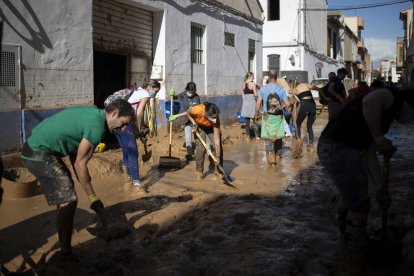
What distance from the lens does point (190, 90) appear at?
8359 millimetres

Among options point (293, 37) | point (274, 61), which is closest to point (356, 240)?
point (293, 37)

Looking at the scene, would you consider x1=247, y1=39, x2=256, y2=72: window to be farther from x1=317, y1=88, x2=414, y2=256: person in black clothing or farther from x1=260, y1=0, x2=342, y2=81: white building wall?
x1=317, y1=88, x2=414, y2=256: person in black clothing

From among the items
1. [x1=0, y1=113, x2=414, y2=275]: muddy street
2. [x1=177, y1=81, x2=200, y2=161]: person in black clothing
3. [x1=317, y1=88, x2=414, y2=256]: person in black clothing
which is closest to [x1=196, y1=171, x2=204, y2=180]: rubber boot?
[x1=0, y1=113, x2=414, y2=275]: muddy street

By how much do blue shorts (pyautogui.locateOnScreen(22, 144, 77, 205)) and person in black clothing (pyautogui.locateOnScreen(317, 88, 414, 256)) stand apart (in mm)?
2254

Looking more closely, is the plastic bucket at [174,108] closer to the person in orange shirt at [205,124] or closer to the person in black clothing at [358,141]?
the person in orange shirt at [205,124]

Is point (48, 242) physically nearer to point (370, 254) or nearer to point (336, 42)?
point (370, 254)

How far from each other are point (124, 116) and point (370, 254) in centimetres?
250

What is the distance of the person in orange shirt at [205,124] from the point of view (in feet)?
22.4

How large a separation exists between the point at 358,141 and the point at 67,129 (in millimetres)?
2470

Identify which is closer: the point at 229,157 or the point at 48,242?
the point at 48,242

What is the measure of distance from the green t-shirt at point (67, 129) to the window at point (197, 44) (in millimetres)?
9188

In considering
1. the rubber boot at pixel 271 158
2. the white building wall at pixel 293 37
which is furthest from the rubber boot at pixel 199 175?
the white building wall at pixel 293 37

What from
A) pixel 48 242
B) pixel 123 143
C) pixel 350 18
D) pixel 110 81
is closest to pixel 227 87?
pixel 110 81

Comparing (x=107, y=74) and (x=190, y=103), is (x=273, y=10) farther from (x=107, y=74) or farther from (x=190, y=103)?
(x=190, y=103)
